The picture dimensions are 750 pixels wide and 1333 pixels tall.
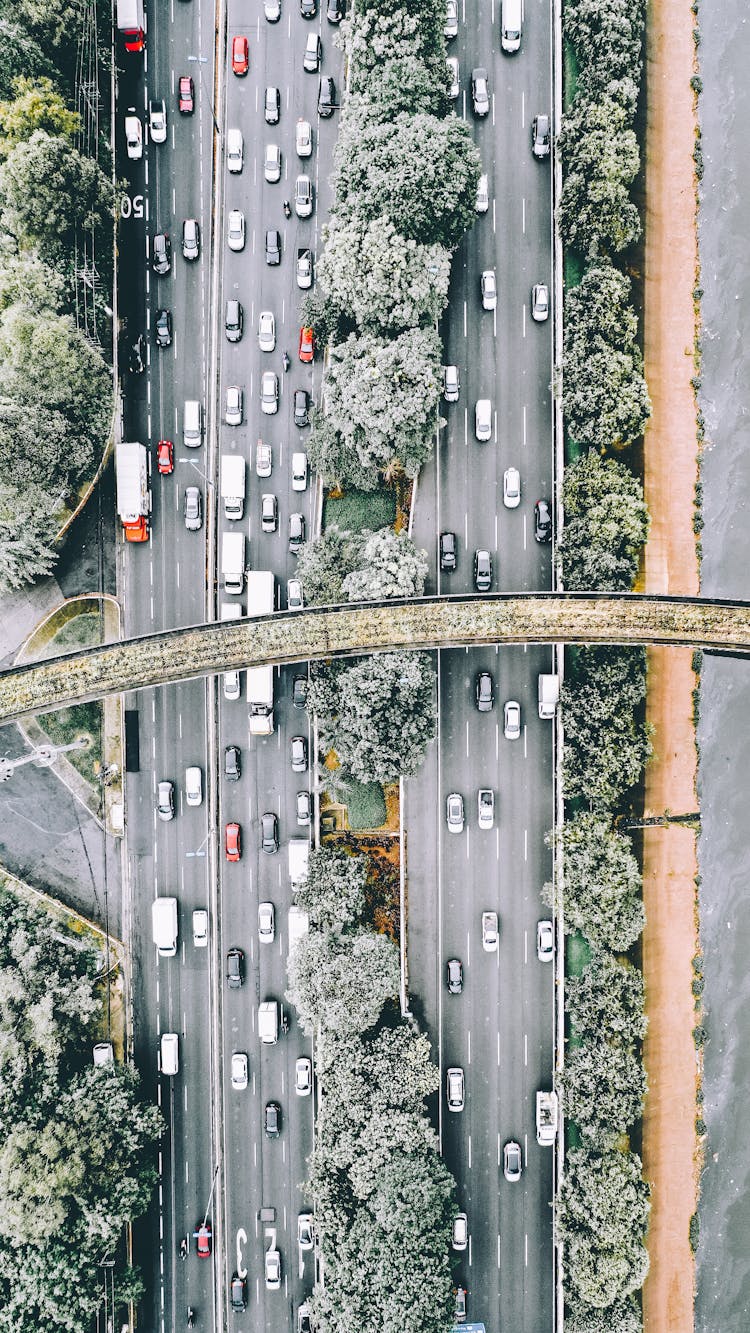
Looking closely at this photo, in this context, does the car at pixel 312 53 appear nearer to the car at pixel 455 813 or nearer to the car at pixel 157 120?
the car at pixel 157 120

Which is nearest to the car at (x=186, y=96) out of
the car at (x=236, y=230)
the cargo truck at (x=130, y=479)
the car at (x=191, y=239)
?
the car at (x=191, y=239)

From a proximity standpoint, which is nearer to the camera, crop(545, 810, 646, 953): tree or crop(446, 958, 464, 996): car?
crop(545, 810, 646, 953): tree

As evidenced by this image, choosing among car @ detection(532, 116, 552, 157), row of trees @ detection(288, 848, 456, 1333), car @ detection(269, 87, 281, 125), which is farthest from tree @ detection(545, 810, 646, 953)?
car @ detection(269, 87, 281, 125)

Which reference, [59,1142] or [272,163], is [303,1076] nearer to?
[59,1142]

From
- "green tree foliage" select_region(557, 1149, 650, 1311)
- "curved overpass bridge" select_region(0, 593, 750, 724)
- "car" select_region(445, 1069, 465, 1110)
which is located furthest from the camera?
"car" select_region(445, 1069, 465, 1110)

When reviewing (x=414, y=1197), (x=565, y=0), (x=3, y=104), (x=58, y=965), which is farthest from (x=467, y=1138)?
(x=565, y=0)

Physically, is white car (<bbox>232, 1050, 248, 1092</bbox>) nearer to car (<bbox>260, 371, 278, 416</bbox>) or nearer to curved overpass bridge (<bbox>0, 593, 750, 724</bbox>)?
curved overpass bridge (<bbox>0, 593, 750, 724</bbox>)

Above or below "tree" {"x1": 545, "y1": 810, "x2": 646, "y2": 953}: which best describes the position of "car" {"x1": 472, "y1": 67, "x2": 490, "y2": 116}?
above
